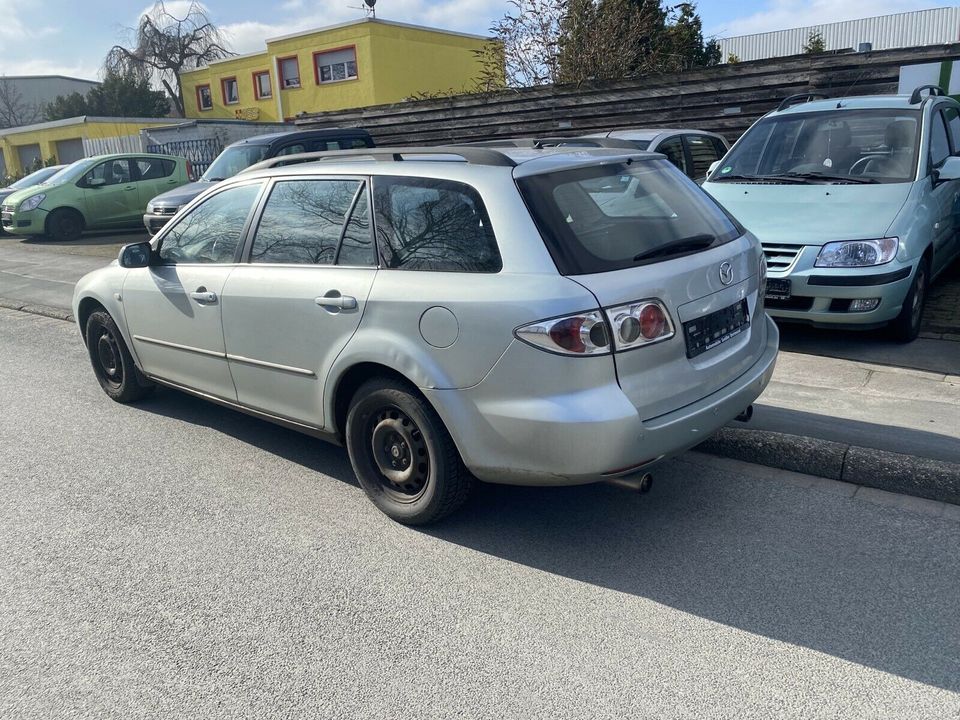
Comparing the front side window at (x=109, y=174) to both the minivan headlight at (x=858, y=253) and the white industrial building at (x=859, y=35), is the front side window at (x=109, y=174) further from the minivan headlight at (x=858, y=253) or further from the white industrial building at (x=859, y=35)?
the white industrial building at (x=859, y=35)

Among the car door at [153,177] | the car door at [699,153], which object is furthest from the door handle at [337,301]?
the car door at [153,177]

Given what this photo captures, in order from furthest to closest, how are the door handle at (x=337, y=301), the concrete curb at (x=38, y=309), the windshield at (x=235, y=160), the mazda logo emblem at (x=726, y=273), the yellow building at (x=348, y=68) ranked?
1. the yellow building at (x=348, y=68)
2. the windshield at (x=235, y=160)
3. the concrete curb at (x=38, y=309)
4. the door handle at (x=337, y=301)
5. the mazda logo emblem at (x=726, y=273)

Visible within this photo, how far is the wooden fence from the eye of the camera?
10742 millimetres

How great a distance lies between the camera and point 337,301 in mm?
3953

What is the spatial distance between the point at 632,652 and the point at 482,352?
1.26 metres

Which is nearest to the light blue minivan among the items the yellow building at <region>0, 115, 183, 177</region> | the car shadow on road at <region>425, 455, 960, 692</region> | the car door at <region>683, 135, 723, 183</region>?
the car door at <region>683, 135, 723, 183</region>

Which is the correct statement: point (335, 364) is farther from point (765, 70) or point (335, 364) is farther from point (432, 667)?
point (765, 70)

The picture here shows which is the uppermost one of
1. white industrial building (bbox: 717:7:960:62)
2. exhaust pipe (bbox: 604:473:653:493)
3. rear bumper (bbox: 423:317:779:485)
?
white industrial building (bbox: 717:7:960:62)

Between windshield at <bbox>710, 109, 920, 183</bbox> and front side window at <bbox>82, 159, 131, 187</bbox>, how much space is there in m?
14.5

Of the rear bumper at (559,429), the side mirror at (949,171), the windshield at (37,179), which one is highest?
the windshield at (37,179)

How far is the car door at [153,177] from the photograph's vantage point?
18234 millimetres

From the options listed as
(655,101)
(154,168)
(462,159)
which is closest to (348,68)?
(154,168)

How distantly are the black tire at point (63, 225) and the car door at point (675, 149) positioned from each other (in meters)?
13.7

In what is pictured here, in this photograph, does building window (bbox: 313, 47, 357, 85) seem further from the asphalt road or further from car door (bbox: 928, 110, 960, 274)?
the asphalt road
